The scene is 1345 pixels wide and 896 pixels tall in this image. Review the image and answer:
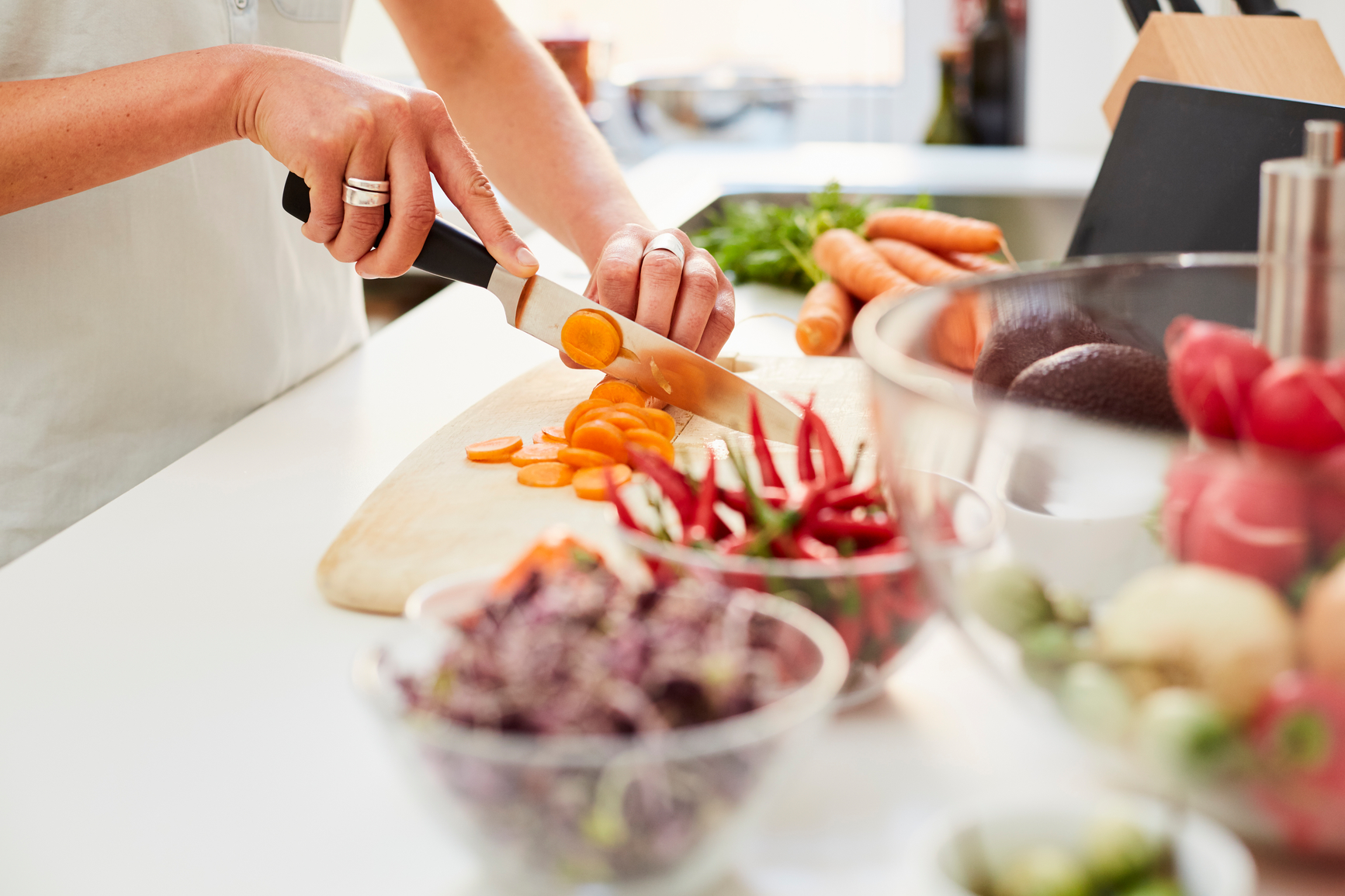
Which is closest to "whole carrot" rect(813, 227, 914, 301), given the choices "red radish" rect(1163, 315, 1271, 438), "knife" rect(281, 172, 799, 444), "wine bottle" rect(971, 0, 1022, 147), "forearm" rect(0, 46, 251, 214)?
"knife" rect(281, 172, 799, 444)

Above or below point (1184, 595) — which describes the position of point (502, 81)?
above

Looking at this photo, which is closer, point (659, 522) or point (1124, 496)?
point (1124, 496)

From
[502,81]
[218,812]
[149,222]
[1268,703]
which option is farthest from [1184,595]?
[502,81]

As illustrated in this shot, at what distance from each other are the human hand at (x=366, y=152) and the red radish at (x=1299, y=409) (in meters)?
0.76

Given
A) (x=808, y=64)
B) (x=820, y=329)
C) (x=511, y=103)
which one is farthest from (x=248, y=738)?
(x=808, y=64)

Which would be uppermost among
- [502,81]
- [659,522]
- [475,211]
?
[502,81]

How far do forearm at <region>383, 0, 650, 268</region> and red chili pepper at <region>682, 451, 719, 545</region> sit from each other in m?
0.96

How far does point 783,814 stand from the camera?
1.84ft

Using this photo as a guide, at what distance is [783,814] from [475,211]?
77 centimetres

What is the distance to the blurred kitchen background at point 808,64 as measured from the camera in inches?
112

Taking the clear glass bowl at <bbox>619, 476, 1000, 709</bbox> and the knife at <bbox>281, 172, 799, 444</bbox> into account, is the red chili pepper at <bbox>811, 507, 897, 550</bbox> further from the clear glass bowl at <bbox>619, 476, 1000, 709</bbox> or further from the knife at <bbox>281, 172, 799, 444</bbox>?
the knife at <bbox>281, 172, 799, 444</bbox>

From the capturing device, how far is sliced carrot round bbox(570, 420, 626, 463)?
3.24 feet

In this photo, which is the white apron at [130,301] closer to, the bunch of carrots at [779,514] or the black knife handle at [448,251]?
the black knife handle at [448,251]

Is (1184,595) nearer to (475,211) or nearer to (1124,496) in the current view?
(1124,496)
